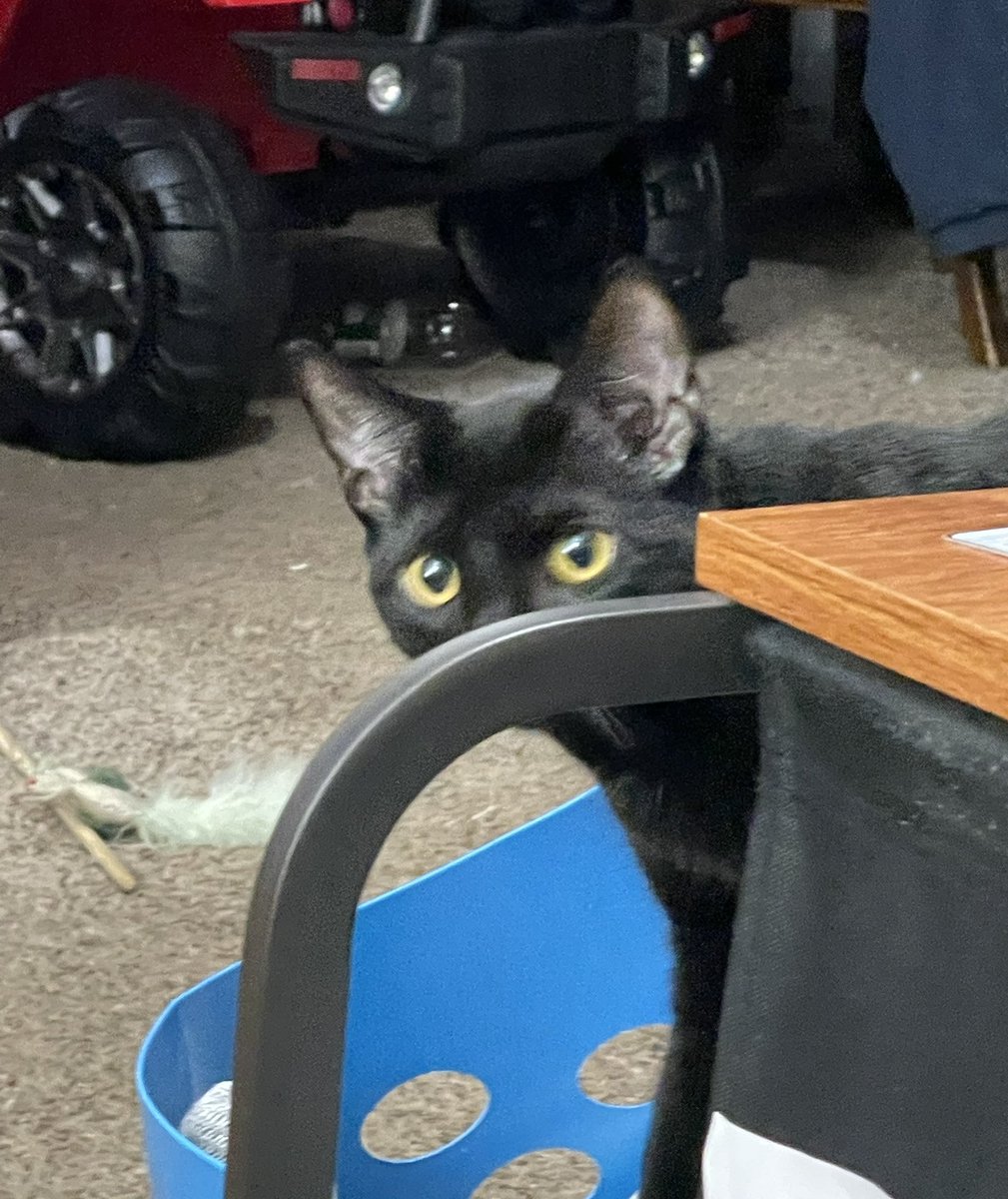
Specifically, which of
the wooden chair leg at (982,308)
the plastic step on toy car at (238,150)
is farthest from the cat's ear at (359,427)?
the wooden chair leg at (982,308)

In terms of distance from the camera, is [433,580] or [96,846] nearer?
[433,580]

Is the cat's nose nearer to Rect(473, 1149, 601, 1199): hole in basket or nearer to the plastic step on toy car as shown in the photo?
Rect(473, 1149, 601, 1199): hole in basket

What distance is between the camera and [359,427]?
946 mm

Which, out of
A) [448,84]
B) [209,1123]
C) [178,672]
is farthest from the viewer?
[448,84]

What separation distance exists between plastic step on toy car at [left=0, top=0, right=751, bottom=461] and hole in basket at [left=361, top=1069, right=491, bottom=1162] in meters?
1.24

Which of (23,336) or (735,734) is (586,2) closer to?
(23,336)

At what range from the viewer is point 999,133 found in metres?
2.01

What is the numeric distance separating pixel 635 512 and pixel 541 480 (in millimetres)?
64

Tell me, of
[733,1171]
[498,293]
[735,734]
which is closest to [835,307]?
[498,293]

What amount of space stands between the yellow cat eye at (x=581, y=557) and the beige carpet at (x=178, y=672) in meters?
0.44

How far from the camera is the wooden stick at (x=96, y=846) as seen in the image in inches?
47.6

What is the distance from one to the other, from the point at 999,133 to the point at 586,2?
2.02ft

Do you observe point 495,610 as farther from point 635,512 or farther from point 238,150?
point 238,150

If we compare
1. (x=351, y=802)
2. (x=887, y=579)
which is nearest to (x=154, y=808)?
(x=351, y=802)
